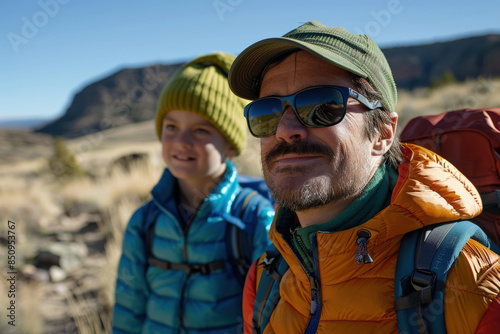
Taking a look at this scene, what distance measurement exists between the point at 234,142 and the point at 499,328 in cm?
209

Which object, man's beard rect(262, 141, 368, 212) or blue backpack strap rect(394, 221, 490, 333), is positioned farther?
man's beard rect(262, 141, 368, 212)

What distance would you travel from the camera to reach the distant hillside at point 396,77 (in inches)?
2431

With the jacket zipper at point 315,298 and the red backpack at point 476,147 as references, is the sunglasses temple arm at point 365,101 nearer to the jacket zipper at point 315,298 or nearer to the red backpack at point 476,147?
the red backpack at point 476,147

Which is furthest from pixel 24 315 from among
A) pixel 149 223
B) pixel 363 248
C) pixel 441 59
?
pixel 441 59

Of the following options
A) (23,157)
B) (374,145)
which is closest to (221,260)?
(374,145)

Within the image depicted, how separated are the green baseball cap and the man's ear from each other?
3.0 inches

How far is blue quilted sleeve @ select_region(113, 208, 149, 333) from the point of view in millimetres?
2434

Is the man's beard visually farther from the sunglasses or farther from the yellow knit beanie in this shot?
the yellow knit beanie

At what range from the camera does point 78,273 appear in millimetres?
5938

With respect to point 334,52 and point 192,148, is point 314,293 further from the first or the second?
point 192,148

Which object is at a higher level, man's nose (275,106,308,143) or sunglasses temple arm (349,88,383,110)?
sunglasses temple arm (349,88,383,110)

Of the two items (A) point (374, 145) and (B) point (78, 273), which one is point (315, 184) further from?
(B) point (78, 273)

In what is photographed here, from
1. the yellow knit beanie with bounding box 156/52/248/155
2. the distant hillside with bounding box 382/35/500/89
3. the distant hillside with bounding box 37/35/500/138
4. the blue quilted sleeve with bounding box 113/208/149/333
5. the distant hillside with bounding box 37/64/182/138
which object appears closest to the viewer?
the blue quilted sleeve with bounding box 113/208/149/333

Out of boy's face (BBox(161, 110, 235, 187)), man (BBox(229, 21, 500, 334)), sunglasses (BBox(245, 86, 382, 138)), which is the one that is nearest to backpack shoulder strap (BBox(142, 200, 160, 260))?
A: boy's face (BBox(161, 110, 235, 187))
